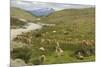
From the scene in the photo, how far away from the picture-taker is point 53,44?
7.02ft

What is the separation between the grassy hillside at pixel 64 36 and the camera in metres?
2.06

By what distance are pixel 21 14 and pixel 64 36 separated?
0.52m

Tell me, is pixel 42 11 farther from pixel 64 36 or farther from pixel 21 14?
pixel 64 36

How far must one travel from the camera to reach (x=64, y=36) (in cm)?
219

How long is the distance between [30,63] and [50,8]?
1.98ft

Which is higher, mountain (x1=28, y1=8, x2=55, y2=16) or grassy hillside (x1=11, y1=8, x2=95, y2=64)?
mountain (x1=28, y1=8, x2=55, y2=16)

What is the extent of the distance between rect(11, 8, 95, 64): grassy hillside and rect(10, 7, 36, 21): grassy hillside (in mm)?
120

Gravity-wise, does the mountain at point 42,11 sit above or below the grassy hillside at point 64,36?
above

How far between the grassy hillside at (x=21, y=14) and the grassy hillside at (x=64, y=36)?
0.39ft

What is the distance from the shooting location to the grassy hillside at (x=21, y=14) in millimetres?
1996

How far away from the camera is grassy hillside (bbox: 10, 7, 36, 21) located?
200 centimetres

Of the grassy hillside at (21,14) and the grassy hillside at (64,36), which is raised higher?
the grassy hillside at (21,14)

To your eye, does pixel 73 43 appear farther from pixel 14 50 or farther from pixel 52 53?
pixel 14 50
